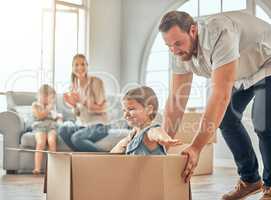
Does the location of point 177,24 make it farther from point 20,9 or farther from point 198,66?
point 20,9

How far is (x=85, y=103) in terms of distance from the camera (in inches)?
126

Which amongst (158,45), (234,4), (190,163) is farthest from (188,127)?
(190,163)

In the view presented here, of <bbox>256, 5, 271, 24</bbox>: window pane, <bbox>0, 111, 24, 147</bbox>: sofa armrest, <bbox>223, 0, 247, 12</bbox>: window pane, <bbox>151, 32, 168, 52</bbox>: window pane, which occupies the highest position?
<bbox>223, 0, 247, 12</bbox>: window pane

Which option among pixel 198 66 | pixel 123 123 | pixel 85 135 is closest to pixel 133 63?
pixel 123 123

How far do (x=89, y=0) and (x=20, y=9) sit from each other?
3.19ft

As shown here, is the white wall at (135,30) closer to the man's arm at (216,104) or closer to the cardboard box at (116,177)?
the man's arm at (216,104)

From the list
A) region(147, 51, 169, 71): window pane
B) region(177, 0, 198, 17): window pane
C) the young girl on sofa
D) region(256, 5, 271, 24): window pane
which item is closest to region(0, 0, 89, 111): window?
region(147, 51, 169, 71): window pane

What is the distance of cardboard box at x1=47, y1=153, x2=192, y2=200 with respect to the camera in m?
1.07

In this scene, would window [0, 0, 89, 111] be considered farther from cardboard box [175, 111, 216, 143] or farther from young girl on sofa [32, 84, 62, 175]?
cardboard box [175, 111, 216, 143]

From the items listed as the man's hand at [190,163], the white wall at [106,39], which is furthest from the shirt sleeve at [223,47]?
the white wall at [106,39]

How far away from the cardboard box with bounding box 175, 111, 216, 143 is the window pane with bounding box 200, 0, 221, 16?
4.87ft

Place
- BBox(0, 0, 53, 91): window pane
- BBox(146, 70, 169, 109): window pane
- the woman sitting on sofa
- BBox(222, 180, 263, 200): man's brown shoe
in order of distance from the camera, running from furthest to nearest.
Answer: BBox(146, 70, 169, 109): window pane
BBox(0, 0, 53, 91): window pane
the woman sitting on sofa
BBox(222, 180, 263, 200): man's brown shoe

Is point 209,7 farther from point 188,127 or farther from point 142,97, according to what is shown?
point 142,97

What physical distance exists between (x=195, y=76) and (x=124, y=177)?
3.41 meters
